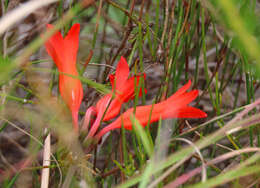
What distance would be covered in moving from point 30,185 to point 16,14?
531 millimetres

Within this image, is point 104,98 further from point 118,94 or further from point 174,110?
point 174,110

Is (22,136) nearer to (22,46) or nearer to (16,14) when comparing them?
(22,46)

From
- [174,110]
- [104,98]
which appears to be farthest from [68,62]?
[174,110]

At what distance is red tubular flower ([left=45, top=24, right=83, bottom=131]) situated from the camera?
54 cm

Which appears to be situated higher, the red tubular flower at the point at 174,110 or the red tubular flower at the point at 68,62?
the red tubular flower at the point at 68,62

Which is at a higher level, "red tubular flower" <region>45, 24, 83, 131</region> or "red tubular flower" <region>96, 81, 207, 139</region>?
"red tubular flower" <region>45, 24, 83, 131</region>

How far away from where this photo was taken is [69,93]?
1.82ft

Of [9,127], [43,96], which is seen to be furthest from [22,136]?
[43,96]

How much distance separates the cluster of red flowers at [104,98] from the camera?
0.50m

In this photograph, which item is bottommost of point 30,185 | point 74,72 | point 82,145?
point 30,185

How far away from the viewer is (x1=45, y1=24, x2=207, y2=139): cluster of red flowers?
19.8 inches

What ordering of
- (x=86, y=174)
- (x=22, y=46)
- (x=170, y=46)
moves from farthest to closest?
1. (x=22, y=46)
2. (x=170, y=46)
3. (x=86, y=174)

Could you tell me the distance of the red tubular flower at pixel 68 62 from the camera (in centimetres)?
54

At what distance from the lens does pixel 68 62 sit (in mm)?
548
